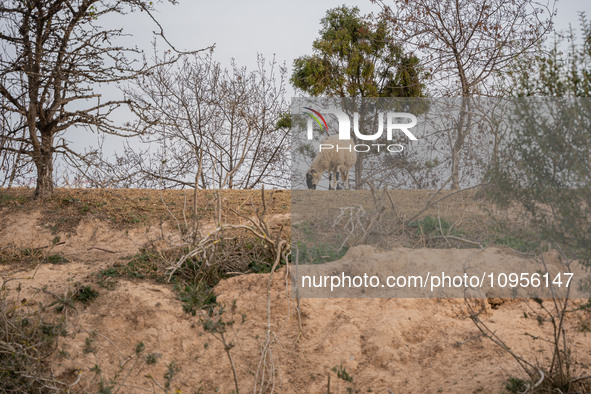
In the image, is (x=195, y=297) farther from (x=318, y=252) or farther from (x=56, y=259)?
(x=56, y=259)

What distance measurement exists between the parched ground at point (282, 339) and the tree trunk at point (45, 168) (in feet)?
9.39

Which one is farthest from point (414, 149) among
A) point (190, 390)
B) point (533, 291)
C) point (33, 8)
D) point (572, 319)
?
point (33, 8)

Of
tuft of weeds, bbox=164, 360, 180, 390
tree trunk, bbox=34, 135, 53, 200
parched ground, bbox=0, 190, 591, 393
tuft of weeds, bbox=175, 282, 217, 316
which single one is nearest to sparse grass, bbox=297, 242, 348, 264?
parched ground, bbox=0, 190, 591, 393

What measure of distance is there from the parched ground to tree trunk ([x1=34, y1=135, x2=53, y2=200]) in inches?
113

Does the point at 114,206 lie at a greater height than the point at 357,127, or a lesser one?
Result: lesser

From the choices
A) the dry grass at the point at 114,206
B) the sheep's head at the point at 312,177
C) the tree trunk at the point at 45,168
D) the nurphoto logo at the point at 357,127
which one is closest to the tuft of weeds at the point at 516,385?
the nurphoto logo at the point at 357,127

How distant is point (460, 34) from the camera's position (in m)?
10.9

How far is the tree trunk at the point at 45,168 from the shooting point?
8.47 m

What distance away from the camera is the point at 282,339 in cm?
480

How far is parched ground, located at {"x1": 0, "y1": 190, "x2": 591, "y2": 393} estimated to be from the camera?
4.25 m

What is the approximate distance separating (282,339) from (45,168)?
5.66m

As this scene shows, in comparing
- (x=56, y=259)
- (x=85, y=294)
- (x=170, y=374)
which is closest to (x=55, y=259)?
(x=56, y=259)

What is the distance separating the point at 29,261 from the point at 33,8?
3.83 meters

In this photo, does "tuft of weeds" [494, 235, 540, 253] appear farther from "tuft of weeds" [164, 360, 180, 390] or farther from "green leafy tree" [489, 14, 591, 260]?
"tuft of weeds" [164, 360, 180, 390]
